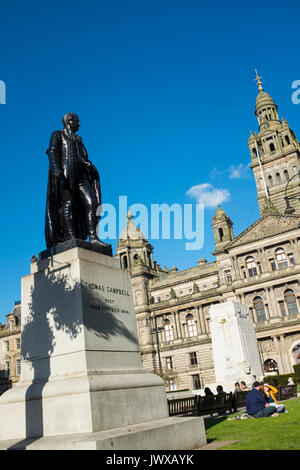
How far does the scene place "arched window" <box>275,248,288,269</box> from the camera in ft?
A: 169

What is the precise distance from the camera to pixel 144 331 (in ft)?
204

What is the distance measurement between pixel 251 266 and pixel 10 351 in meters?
45.7

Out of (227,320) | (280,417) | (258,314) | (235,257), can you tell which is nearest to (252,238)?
(235,257)

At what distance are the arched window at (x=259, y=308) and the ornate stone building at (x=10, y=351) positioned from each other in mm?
41462

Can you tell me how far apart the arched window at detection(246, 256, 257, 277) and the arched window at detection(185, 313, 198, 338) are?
12.2 m

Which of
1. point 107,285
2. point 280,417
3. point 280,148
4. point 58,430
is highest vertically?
point 280,148

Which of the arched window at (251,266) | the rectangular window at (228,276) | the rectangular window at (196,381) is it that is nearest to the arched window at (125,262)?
the rectangular window at (228,276)

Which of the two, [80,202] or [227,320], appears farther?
[227,320]

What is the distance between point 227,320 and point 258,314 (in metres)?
27.6

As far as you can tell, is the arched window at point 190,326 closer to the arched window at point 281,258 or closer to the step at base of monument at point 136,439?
the arched window at point 281,258

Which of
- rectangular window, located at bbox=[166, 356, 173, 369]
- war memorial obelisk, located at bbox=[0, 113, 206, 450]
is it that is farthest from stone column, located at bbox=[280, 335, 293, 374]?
war memorial obelisk, located at bbox=[0, 113, 206, 450]

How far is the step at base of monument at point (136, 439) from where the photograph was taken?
16.3 feet

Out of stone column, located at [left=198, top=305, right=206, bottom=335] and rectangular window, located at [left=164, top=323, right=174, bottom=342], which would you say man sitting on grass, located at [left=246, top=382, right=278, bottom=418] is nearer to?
stone column, located at [left=198, top=305, right=206, bottom=335]

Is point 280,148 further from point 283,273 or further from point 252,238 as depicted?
point 283,273
